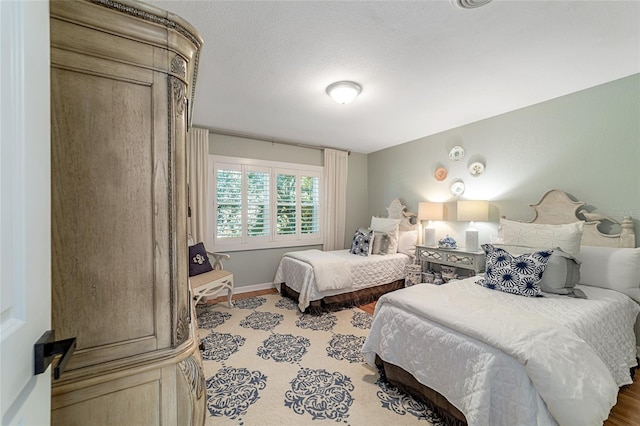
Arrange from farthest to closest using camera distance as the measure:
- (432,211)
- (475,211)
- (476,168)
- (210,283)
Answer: (432,211) < (476,168) < (475,211) < (210,283)

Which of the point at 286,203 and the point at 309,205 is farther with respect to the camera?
the point at 309,205

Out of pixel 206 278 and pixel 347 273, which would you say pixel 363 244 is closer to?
pixel 347 273

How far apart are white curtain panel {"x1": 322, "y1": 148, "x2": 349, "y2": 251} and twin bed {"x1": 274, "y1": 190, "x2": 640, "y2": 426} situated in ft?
8.99

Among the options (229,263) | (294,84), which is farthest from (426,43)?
(229,263)

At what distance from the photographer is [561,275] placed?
6.78ft

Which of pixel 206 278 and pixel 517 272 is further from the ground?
pixel 517 272

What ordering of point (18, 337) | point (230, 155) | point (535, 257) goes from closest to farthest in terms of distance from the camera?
point (18, 337) < point (535, 257) < point (230, 155)

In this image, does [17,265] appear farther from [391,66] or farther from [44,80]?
[391,66]

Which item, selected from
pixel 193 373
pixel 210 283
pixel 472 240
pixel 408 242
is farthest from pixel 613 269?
pixel 210 283

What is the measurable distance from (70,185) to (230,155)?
11.2 ft

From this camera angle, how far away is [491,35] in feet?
5.90

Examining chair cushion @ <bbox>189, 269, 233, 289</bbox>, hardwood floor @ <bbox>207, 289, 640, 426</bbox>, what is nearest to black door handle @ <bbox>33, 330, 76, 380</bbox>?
chair cushion @ <bbox>189, 269, 233, 289</bbox>

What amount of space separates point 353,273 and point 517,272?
73.1 inches

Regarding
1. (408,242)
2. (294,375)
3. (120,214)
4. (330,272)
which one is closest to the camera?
(120,214)
